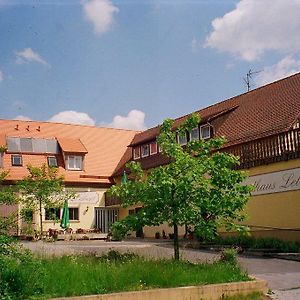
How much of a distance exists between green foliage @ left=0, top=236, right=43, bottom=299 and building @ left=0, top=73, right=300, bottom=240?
922 centimetres

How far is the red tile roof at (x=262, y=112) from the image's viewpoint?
2809 centimetres

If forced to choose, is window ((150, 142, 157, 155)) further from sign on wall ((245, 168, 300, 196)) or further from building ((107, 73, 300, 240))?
sign on wall ((245, 168, 300, 196))

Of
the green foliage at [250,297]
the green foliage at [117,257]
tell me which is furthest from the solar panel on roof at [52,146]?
the green foliage at [250,297]

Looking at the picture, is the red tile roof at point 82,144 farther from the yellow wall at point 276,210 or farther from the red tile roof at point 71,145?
the yellow wall at point 276,210

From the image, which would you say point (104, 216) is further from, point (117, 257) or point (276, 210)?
point (117, 257)

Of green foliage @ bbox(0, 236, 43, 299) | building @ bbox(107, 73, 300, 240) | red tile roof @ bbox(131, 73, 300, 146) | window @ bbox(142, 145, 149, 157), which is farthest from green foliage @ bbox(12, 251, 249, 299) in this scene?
window @ bbox(142, 145, 149, 157)

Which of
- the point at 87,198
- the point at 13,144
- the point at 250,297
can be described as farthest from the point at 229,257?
the point at 13,144

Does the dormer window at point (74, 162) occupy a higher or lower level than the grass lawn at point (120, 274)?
higher

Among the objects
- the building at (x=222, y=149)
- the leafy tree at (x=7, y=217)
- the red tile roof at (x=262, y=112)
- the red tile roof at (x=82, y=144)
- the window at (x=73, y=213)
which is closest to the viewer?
the leafy tree at (x=7, y=217)

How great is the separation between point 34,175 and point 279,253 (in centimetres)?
1751

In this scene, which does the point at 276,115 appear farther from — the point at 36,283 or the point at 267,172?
the point at 36,283

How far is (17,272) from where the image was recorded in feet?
35.1

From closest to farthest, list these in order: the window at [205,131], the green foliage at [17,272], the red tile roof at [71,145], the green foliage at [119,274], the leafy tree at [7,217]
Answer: the green foliage at [17,272], the green foliage at [119,274], the leafy tree at [7,217], the window at [205,131], the red tile roof at [71,145]

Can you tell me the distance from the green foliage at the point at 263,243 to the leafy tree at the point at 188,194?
8455 mm
